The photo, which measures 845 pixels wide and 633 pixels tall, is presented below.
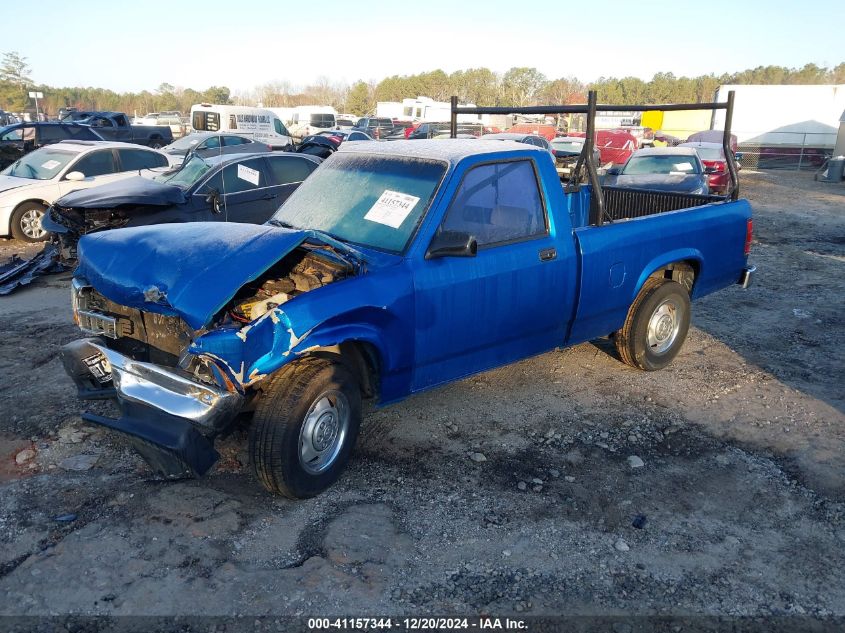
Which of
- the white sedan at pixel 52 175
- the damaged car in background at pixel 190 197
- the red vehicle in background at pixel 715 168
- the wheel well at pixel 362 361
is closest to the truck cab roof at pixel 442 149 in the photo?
the wheel well at pixel 362 361

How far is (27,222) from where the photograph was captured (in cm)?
1099

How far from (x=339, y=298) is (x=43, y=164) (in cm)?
1019

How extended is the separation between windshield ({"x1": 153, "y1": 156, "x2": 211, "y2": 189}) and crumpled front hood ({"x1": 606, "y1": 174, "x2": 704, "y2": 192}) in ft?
23.9

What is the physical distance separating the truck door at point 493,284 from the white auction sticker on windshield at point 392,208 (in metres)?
0.25

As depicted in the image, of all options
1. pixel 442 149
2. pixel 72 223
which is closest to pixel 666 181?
pixel 442 149

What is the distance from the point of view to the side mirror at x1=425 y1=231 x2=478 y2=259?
3863 mm

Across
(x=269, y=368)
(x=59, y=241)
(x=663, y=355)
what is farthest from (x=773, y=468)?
(x=59, y=241)

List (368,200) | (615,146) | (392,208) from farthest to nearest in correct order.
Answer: (615,146) → (368,200) → (392,208)

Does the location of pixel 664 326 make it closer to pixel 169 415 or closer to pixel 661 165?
pixel 169 415

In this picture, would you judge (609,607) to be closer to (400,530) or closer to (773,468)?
(400,530)

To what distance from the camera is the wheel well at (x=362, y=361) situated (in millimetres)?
3891

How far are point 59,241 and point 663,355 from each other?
23.6 feet

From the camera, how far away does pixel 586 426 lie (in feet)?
15.9

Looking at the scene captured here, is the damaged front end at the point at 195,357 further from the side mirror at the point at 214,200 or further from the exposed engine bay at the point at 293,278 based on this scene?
the side mirror at the point at 214,200
